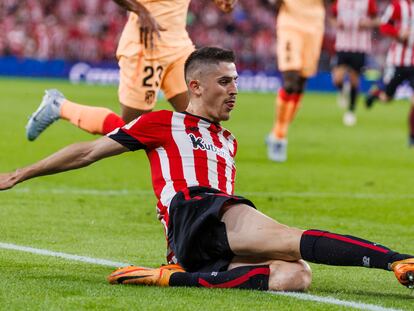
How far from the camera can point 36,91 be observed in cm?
2800

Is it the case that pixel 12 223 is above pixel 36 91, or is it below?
above

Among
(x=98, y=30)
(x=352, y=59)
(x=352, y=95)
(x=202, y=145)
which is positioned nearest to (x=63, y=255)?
(x=202, y=145)

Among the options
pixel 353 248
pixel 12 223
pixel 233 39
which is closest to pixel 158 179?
pixel 353 248

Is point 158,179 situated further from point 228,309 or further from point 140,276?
point 228,309

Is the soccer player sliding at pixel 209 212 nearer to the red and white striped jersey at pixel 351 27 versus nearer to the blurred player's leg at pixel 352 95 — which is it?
the blurred player's leg at pixel 352 95

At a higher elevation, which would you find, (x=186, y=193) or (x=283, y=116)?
(x=186, y=193)

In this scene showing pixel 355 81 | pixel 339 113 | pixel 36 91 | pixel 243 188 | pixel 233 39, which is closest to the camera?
pixel 243 188

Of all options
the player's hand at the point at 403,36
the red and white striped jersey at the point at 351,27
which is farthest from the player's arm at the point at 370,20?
the player's hand at the point at 403,36

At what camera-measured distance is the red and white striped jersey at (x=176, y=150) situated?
19.8 ft

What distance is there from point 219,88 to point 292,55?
26.3 feet

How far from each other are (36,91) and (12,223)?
20.3 m

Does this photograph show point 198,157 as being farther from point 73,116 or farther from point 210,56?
point 73,116

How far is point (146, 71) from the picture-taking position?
9.34 metres

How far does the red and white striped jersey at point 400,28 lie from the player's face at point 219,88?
1338 centimetres
